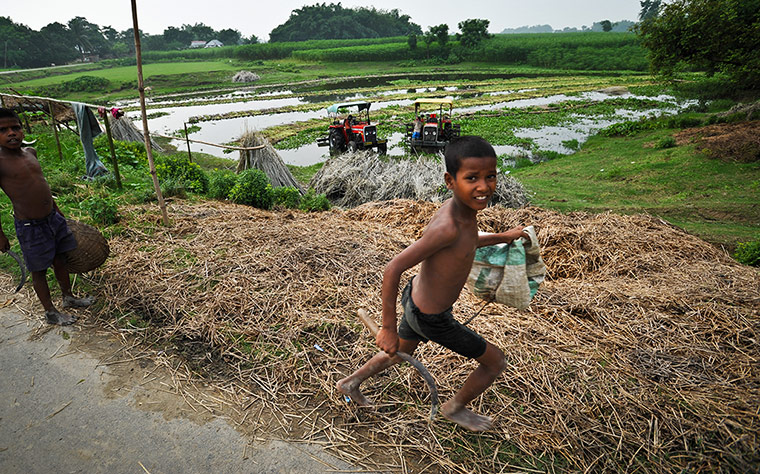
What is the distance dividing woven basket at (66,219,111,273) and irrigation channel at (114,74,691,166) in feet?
28.4

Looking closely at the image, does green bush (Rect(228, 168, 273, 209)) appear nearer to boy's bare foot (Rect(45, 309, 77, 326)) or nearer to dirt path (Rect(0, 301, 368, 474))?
boy's bare foot (Rect(45, 309, 77, 326))

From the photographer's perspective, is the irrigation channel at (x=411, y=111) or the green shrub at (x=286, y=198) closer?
the green shrub at (x=286, y=198)

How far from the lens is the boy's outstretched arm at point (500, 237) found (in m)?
2.28

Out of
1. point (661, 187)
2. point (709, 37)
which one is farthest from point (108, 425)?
point (709, 37)

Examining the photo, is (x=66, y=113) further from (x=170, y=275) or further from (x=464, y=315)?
(x=464, y=315)

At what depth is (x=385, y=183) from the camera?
990 centimetres

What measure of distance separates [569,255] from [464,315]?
2.27 metres

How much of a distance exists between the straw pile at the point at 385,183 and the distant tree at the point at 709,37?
9.10m

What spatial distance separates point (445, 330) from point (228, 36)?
11213 centimetres

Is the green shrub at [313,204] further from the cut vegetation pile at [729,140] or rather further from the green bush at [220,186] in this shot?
the cut vegetation pile at [729,140]

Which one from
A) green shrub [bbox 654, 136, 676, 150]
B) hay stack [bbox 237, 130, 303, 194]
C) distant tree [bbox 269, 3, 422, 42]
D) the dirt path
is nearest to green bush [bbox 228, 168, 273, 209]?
hay stack [bbox 237, 130, 303, 194]

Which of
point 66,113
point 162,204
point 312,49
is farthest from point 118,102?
point 312,49

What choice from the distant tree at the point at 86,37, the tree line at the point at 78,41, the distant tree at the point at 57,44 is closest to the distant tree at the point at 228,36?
the tree line at the point at 78,41

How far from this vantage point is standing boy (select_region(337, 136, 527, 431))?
1.86 m
